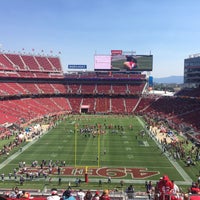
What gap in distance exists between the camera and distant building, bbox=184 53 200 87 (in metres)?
73.8

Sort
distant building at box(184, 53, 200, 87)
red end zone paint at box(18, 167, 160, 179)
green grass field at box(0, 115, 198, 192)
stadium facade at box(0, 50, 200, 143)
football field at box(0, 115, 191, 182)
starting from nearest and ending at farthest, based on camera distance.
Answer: red end zone paint at box(18, 167, 160, 179)
green grass field at box(0, 115, 198, 192)
football field at box(0, 115, 191, 182)
stadium facade at box(0, 50, 200, 143)
distant building at box(184, 53, 200, 87)

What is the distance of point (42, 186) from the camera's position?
77.5ft

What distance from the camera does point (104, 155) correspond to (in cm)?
3288

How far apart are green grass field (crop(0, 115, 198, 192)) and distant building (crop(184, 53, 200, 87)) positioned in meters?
33.0

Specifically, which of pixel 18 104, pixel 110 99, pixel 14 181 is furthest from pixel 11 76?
pixel 14 181

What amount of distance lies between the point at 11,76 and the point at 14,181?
52.4 m

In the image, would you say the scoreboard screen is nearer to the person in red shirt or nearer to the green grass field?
the green grass field

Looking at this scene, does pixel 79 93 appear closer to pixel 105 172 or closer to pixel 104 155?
pixel 104 155

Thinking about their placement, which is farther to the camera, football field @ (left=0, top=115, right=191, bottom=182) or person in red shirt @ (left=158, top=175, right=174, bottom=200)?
football field @ (left=0, top=115, right=191, bottom=182)

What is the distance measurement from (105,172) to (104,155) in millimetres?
5690

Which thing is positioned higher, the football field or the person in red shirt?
the person in red shirt

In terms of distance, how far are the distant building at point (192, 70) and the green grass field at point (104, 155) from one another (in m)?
33.0

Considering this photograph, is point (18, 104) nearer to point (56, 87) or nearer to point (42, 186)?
point (56, 87)

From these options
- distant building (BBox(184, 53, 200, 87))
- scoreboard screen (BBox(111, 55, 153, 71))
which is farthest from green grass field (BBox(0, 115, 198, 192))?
scoreboard screen (BBox(111, 55, 153, 71))
